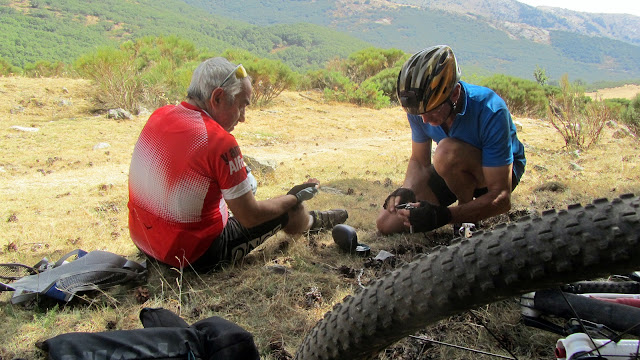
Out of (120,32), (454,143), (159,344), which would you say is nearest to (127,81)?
(454,143)

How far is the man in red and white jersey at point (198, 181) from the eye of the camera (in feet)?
7.89

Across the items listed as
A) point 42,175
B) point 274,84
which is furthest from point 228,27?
point 42,175

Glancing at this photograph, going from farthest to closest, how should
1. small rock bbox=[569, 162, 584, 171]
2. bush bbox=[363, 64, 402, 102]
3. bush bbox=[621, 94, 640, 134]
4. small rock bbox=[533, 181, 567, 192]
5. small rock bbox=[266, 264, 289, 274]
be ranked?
1. bush bbox=[363, 64, 402, 102]
2. bush bbox=[621, 94, 640, 134]
3. small rock bbox=[569, 162, 584, 171]
4. small rock bbox=[533, 181, 567, 192]
5. small rock bbox=[266, 264, 289, 274]

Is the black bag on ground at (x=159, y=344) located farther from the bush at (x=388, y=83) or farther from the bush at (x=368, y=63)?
the bush at (x=368, y=63)

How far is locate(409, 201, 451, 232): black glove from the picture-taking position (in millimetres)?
2512

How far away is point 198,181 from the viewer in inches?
96.4

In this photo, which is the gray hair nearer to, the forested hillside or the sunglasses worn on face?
the sunglasses worn on face

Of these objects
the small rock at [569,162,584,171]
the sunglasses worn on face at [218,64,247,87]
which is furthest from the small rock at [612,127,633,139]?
the sunglasses worn on face at [218,64,247,87]

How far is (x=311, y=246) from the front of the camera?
10.5ft

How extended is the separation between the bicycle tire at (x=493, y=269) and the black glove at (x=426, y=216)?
4.30 feet

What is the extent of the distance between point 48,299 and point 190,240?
0.79 metres

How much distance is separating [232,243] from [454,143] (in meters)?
1.60

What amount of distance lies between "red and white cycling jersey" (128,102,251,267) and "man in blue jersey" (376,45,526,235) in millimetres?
1075

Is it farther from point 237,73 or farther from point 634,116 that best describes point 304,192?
point 634,116
